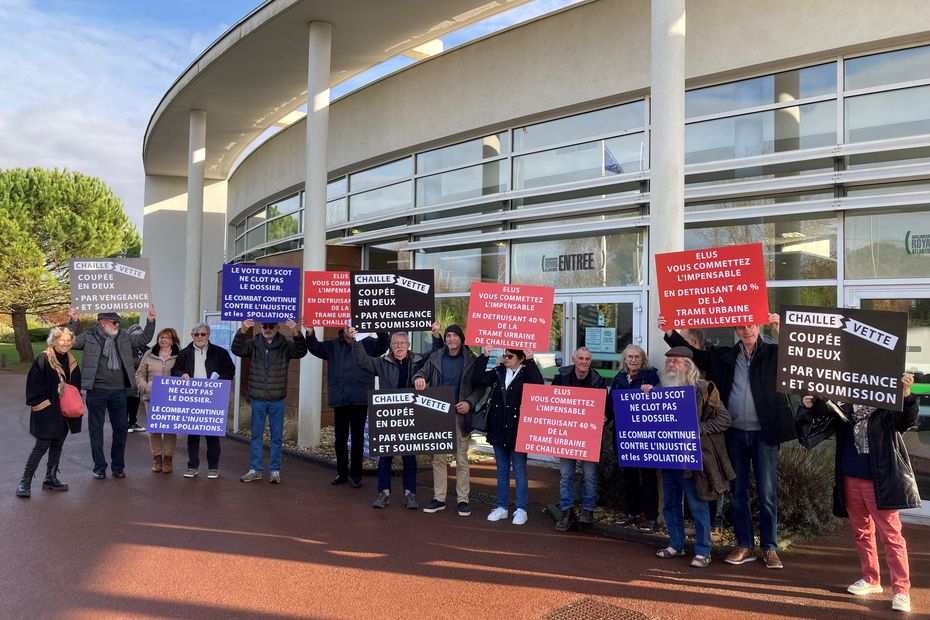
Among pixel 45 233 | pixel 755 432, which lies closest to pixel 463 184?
pixel 755 432

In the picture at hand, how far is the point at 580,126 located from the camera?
10.3 metres

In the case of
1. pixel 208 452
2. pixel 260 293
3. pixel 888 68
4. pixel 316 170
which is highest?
pixel 888 68

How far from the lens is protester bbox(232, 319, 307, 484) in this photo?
838cm

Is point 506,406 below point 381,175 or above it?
below

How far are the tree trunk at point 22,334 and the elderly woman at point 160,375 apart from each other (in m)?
26.0

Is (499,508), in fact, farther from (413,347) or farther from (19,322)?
(19,322)

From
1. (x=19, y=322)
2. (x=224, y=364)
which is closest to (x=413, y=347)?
(x=224, y=364)

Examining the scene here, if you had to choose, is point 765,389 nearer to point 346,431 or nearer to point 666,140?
point 666,140

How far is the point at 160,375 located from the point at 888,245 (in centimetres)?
895

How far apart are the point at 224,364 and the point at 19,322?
27.7 m

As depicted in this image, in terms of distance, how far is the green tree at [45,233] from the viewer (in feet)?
94.5

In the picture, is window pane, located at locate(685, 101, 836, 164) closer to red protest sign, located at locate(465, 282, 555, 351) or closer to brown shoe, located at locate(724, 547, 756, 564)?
red protest sign, located at locate(465, 282, 555, 351)

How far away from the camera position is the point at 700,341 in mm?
6383

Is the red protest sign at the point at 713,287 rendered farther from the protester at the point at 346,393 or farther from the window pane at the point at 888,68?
the window pane at the point at 888,68
